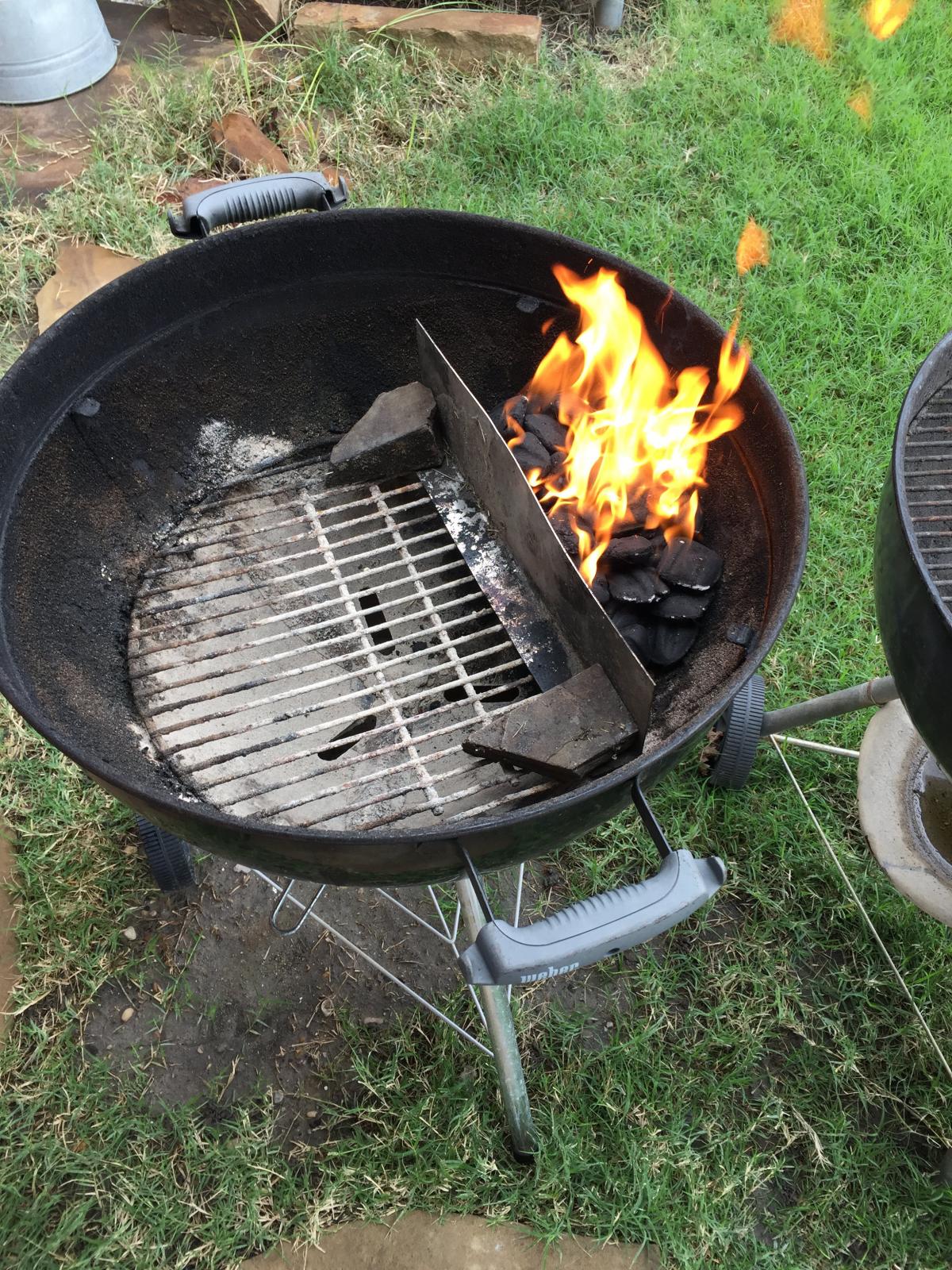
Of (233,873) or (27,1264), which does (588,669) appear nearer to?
(233,873)

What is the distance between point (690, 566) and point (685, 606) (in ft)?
0.23

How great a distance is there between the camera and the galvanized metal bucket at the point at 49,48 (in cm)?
339

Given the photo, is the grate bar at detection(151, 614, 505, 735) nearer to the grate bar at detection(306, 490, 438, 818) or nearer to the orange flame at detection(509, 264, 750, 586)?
the grate bar at detection(306, 490, 438, 818)

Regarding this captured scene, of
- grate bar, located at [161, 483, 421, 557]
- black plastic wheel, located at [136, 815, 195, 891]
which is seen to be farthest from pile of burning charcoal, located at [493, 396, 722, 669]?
black plastic wheel, located at [136, 815, 195, 891]

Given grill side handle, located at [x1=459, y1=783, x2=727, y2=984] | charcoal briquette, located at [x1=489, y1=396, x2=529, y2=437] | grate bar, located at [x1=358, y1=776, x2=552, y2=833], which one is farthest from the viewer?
charcoal briquette, located at [x1=489, y1=396, x2=529, y2=437]

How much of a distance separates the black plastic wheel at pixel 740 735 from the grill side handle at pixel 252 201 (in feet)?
4.35

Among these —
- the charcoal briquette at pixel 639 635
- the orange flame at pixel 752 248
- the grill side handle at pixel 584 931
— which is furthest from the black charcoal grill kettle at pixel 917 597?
the orange flame at pixel 752 248

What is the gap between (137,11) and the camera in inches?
161

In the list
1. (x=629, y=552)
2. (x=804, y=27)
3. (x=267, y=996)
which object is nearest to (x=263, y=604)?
(x=629, y=552)

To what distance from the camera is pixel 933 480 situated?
1.87m

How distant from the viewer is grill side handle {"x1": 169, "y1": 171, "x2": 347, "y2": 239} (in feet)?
5.65

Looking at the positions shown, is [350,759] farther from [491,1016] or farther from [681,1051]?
[681,1051]

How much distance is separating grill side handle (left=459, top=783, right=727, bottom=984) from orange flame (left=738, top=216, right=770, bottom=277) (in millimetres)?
2695

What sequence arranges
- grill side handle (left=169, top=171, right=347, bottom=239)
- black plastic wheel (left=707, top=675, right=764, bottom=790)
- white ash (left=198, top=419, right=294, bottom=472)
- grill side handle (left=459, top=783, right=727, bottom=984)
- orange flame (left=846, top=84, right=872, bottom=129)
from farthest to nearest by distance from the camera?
orange flame (left=846, top=84, right=872, bottom=129) < black plastic wheel (left=707, top=675, right=764, bottom=790) < white ash (left=198, top=419, right=294, bottom=472) < grill side handle (left=169, top=171, right=347, bottom=239) < grill side handle (left=459, top=783, right=727, bottom=984)
